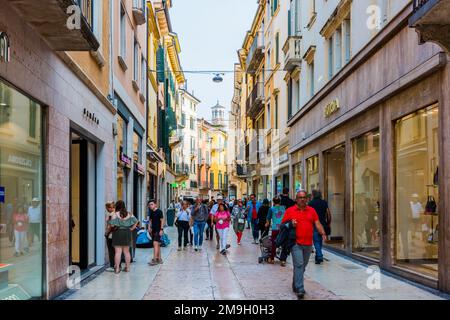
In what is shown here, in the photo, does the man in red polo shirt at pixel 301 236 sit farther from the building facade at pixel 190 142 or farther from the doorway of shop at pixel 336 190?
the building facade at pixel 190 142

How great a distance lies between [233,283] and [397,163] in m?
4.29

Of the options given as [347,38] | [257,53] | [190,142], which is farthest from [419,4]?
[190,142]

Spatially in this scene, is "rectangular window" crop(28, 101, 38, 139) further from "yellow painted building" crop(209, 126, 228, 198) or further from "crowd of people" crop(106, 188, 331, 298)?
"yellow painted building" crop(209, 126, 228, 198)

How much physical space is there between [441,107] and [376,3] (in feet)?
15.8

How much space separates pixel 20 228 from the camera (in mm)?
8211

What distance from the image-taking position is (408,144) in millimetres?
12352

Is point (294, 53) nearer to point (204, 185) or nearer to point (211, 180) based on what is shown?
point (204, 185)

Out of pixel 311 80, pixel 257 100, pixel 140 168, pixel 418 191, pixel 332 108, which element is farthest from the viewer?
pixel 257 100

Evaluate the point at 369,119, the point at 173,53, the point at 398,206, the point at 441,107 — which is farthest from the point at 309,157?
the point at 173,53

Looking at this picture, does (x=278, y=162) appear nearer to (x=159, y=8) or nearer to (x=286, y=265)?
(x=159, y=8)

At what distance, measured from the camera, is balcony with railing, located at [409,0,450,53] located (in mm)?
8852

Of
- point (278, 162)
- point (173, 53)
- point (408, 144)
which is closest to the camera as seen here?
point (408, 144)
